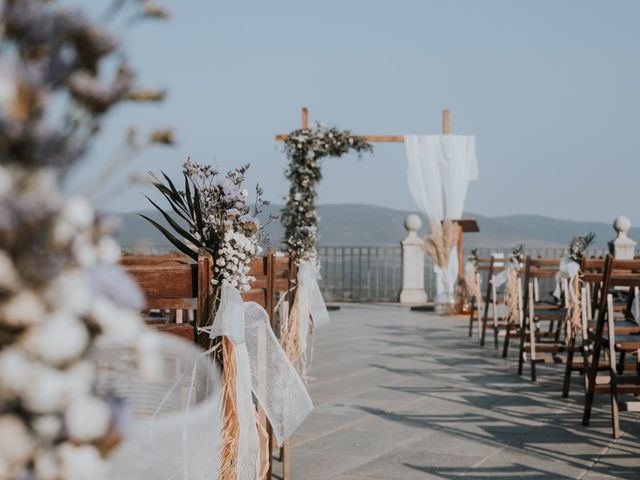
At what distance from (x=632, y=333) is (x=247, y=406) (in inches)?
140

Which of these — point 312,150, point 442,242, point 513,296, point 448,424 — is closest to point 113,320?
point 448,424

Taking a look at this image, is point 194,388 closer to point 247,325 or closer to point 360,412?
point 247,325

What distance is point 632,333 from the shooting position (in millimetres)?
5492

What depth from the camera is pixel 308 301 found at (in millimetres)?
6398

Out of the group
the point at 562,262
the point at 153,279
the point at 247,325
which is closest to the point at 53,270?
the point at 153,279

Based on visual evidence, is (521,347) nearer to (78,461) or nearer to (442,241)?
(442,241)

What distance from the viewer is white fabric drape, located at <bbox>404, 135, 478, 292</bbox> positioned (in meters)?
13.8

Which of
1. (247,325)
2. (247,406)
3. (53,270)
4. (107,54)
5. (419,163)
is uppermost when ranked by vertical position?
(419,163)

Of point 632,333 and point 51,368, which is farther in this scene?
point 632,333

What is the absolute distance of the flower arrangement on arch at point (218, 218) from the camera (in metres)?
2.93

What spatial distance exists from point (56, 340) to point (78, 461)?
102 millimetres

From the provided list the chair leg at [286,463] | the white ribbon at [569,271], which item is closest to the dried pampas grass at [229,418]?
the chair leg at [286,463]

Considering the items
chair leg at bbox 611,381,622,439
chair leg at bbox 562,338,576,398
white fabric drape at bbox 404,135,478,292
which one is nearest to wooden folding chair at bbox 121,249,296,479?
chair leg at bbox 611,381,622,439

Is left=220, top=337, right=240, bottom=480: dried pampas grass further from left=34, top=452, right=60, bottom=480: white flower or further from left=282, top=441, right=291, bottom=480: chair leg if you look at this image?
left=34, top=452, right=60, bottom=480: white flower
